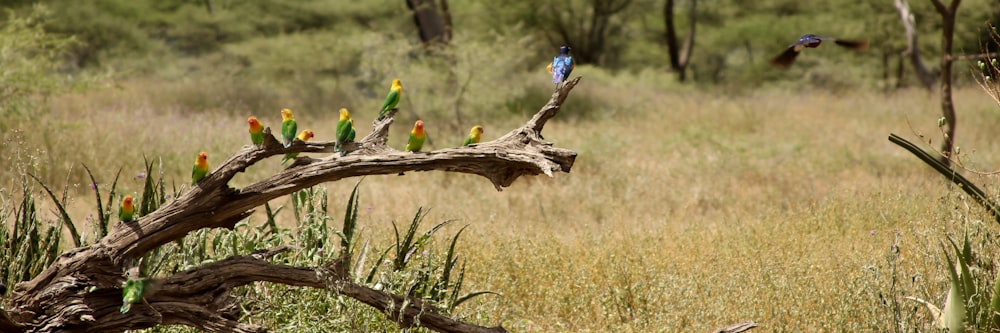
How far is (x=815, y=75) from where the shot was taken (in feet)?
73.0

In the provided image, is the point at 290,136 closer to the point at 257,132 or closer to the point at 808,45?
the point at 257,132

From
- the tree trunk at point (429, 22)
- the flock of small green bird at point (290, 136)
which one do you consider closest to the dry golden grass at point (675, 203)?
the flock of small green bird at point (290, 136)

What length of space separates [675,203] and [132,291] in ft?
18.6

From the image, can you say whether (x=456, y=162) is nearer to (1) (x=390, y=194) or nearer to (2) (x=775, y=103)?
(1) (x=390, y=194)

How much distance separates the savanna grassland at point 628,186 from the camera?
14.4 feet

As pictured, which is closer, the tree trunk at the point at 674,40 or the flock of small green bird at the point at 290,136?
the flock of small green bird at the point at 290,136

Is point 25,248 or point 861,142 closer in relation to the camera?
point 25,248

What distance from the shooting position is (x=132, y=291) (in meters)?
2.80

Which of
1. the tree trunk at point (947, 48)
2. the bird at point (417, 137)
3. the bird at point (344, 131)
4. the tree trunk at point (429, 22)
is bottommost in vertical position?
the tree trunk at point (947, 48)

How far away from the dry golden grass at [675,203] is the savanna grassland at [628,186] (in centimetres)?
3

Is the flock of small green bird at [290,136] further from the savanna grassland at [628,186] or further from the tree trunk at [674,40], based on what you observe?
the tree trunk at [674,40]

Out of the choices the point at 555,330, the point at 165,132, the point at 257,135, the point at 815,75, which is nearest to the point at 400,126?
the point at 165,132

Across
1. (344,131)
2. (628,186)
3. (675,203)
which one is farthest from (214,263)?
(628,186)

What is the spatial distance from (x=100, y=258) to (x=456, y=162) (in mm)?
1342
